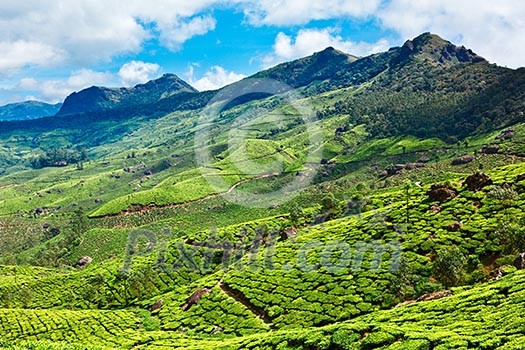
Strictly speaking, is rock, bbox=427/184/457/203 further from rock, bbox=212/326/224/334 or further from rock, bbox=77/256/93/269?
rock, bbox=77/256/93/269

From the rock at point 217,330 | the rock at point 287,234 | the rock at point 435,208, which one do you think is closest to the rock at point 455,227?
the rock at point 435,208

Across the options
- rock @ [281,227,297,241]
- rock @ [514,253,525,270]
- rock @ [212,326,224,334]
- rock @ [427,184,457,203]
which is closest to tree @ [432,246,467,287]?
rock @ [514,253,525,270]

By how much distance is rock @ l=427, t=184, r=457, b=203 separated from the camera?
83.4 meters

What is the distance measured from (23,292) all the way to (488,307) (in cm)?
12151

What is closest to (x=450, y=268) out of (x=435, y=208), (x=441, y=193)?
(x=435, y=208)

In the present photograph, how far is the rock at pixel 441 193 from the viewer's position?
83.4 m

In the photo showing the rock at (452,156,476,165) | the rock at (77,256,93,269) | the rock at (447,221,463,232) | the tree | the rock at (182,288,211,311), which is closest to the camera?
the tree

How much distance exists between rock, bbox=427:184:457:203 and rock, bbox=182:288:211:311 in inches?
2061

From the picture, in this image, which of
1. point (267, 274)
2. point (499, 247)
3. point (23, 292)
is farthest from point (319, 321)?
point (23, 292)

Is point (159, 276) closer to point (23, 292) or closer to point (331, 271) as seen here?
point (23, 292)

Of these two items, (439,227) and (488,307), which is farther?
(439,227)

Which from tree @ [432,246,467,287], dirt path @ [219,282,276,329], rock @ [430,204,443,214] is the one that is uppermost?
rock @ [430,204,443,214]

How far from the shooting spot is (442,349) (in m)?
25.4

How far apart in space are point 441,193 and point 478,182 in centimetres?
747
